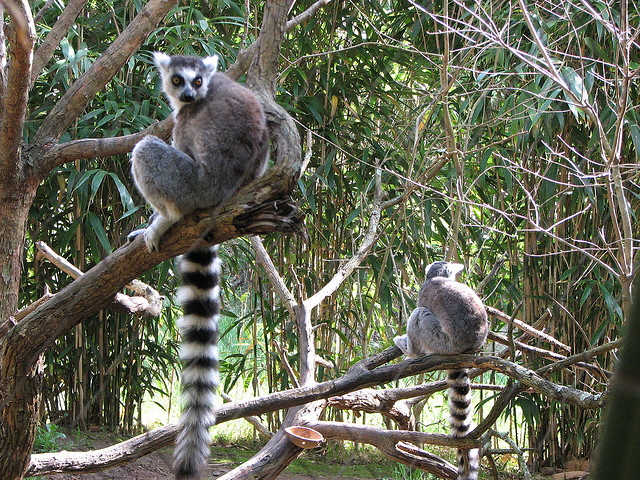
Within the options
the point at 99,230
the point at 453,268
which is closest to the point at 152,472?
the point at 99,230

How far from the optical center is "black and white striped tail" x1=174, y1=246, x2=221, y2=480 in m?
2.38

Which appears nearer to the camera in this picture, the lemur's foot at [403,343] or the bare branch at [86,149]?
the bare branch at [86,149]

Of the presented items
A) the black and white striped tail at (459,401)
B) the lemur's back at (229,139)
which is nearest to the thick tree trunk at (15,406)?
the lemur's back at (229,139)

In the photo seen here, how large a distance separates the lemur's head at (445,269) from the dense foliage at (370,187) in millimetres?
224

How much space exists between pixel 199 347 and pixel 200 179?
76 cm

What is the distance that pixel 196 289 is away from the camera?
106 inches

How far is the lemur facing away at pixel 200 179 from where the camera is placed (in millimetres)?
2588

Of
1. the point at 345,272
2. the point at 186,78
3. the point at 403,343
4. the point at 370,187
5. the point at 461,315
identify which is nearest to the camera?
the point at 186,78

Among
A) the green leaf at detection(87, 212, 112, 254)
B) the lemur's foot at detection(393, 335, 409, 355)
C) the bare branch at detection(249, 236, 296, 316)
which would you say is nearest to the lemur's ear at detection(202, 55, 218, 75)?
the bare branch at detection(249, 236, 296, 316)

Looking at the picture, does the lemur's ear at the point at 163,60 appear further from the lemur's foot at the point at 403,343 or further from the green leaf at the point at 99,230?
the lemur's foot at the point at 403,343

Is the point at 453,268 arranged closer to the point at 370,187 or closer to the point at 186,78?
the point at 370,187

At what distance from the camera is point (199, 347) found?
2.64m

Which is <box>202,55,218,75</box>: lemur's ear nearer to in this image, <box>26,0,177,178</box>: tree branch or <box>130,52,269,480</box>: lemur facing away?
<box>130,52,269,480</box>: lemur facing away

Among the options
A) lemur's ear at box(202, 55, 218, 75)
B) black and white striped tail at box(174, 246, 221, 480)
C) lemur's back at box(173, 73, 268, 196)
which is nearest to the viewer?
black and white striped tail at box(174, 246, 221, 480)
